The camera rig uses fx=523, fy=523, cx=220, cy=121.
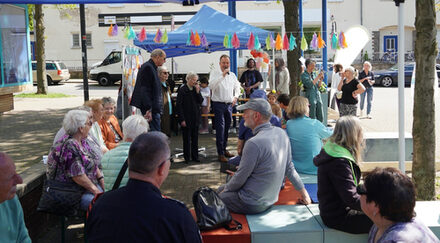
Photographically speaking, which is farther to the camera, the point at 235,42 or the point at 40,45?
the point at 40,45

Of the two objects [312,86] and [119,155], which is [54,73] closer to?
[312,86]

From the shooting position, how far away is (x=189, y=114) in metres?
Answer: 9.15

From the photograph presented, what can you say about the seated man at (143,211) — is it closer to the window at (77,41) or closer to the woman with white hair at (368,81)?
the woman with white hair at (368,81)

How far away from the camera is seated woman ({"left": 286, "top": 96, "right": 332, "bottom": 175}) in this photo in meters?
6.28

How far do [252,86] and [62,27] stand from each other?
30703 mm

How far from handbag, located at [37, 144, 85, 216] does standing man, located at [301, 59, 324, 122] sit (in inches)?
294

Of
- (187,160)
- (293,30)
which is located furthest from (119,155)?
(293,30)

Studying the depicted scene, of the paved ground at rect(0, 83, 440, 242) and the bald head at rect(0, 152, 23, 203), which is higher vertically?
the bald head at rect(0, 152, 23, 203)

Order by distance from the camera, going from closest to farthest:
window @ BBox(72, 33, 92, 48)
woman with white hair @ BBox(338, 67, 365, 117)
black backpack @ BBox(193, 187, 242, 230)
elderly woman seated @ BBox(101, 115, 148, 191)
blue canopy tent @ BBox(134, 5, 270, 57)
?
black backpack @ BBox(193, 187, 242, 230) → elderly woman seated @ BBox(101, 115, 148, 191) → woman with white hair @ BBox(338, 67, 365, 117) → blue canopy tent @ BBox(134, 5, 270, 57) → window @ BBox(72, 33, 92, 48)

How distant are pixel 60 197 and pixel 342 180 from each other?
2.53m

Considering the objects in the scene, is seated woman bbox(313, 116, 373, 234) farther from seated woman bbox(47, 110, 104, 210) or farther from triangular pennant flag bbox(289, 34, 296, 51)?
triangular pennant flag bbox(289, 34, 296, 51)

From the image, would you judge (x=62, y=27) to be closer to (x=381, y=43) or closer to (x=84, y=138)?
(x=381, y=43)

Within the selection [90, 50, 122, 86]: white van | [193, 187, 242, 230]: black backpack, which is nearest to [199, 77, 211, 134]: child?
[193, 187, 242, 230]: black backpack

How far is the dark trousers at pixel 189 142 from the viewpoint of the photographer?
9133 mm
